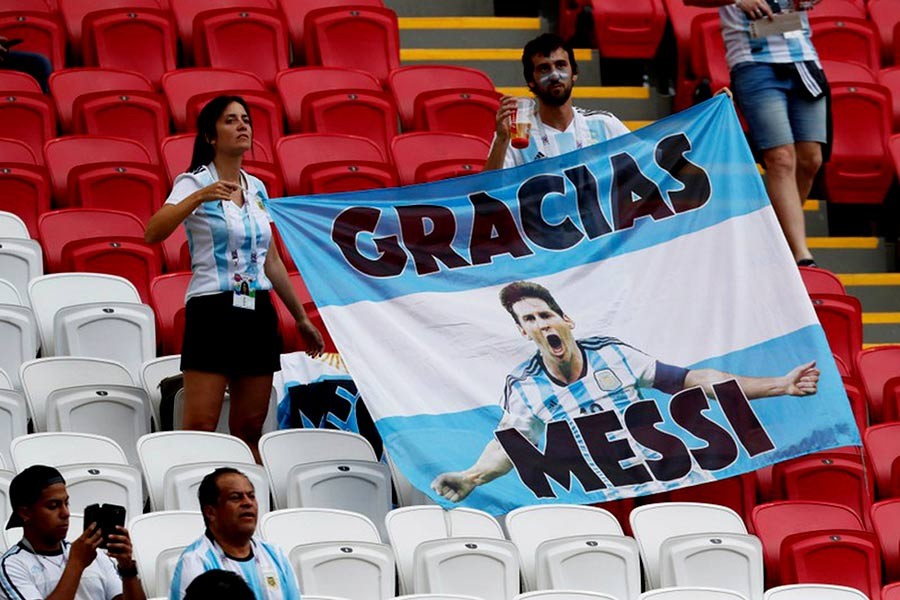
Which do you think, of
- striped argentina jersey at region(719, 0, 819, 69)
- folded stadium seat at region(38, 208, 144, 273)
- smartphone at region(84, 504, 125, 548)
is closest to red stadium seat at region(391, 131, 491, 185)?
striped argentina jersey at region(719, 0, 819, 69)

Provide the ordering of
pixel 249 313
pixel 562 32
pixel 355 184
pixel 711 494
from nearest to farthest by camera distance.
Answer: pixel 249 313 < pixel 711 494 < pixel 355 184 < pixel 562 32

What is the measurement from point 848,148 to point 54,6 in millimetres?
4065

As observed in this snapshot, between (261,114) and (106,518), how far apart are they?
4.05m

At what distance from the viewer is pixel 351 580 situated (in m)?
6.57

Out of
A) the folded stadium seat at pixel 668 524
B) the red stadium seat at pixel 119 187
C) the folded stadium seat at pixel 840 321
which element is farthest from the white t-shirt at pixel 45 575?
the folded stadium seat at pixel 840 321

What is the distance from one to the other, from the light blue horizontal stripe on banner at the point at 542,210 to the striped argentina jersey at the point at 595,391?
1.19ft

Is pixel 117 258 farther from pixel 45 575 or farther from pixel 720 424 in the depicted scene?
pixel 45 575

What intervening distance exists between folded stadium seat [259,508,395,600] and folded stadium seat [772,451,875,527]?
1.80 meters

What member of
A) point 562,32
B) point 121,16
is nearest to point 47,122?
point 121,16

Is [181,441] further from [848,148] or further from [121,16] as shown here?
[848,148]

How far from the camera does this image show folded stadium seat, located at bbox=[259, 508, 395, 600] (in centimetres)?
651

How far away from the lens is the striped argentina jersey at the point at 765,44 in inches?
349

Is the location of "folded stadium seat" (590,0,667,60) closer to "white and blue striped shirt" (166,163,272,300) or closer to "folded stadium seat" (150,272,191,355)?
"folded stadium seat" (150,272,191,355)

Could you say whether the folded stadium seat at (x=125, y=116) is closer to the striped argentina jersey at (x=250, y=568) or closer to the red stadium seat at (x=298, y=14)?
the red stadium seat at (x=298, y=14)
